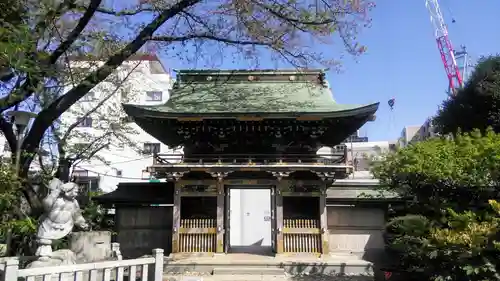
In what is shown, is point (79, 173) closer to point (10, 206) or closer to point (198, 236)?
point (198, 236)

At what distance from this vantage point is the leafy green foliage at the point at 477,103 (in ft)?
70.4

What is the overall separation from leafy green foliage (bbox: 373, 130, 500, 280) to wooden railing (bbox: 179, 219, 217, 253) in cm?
623

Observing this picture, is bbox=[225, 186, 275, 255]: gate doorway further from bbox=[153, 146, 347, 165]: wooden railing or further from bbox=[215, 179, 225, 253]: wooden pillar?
bbox=[215, 179, 225, 253]: wooden pillar

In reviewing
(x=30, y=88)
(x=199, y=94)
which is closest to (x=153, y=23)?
(x=30, y=88)

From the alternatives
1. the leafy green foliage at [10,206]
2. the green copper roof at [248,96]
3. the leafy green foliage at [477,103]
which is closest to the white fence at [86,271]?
the leafy green foliage at [10,206]

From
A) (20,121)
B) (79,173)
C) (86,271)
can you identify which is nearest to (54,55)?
(20,121)

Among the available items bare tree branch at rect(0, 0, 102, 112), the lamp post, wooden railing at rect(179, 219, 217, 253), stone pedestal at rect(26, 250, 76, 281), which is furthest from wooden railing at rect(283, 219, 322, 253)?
A: bare tree branch at rect(0, 0, 102, 112)

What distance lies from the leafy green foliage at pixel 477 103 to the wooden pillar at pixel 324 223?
37.4 ft

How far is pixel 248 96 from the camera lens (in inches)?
663

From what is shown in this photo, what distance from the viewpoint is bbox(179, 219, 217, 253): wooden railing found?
14.3 metres

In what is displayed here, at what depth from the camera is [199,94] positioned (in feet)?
57.1

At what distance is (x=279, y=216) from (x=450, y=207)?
5.68 meters

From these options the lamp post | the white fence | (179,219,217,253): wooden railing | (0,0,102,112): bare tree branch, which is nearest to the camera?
the white fence

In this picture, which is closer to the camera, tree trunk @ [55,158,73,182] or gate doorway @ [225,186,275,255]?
tree trunk @ [55,158,73,182]
